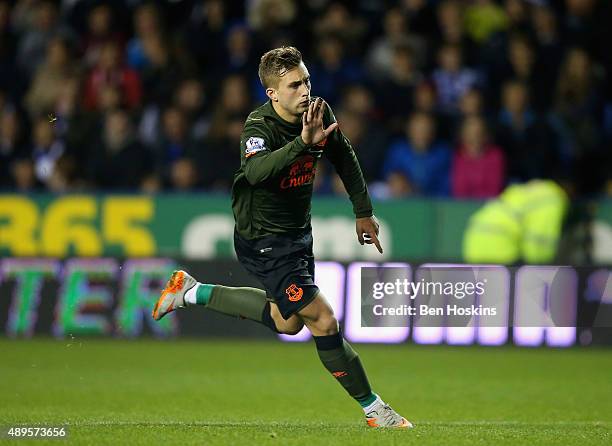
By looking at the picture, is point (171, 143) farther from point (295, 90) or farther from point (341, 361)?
point (341, 361)

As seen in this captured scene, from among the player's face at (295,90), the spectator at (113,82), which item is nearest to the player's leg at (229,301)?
the player's face at (295,90)

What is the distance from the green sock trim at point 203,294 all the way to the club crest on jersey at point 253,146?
1.42m

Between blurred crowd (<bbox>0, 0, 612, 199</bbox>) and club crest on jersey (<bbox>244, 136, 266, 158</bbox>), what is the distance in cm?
642

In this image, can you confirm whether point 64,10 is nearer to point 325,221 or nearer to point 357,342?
point 325,221

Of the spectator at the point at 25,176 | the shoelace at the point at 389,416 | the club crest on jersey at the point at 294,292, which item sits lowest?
the shoelace at the point at 389,416

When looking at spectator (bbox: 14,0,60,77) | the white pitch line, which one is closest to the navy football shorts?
the white pitch line

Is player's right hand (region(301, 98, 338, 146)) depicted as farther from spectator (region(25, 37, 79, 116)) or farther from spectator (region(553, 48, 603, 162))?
spectator (region(25, 37, 79, 116))

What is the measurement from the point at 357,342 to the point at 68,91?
4.88 metres

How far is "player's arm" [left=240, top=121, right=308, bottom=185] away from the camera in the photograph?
19.7ft

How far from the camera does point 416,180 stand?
12.9 m

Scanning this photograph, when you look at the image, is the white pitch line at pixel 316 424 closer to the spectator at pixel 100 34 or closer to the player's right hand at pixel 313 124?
the player's right hand at pixel 313 124

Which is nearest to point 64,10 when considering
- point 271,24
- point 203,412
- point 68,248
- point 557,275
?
point 271,24

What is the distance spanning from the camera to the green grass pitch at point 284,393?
20.5 ft

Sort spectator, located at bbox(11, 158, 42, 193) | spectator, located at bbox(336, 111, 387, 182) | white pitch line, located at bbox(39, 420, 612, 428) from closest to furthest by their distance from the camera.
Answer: white pitch line, located at bbox(39, 420, 612, 428), spectator, located at bbox(336, 111, 387, 182), spectator, located at bbox(11, 158, 42, 193)
